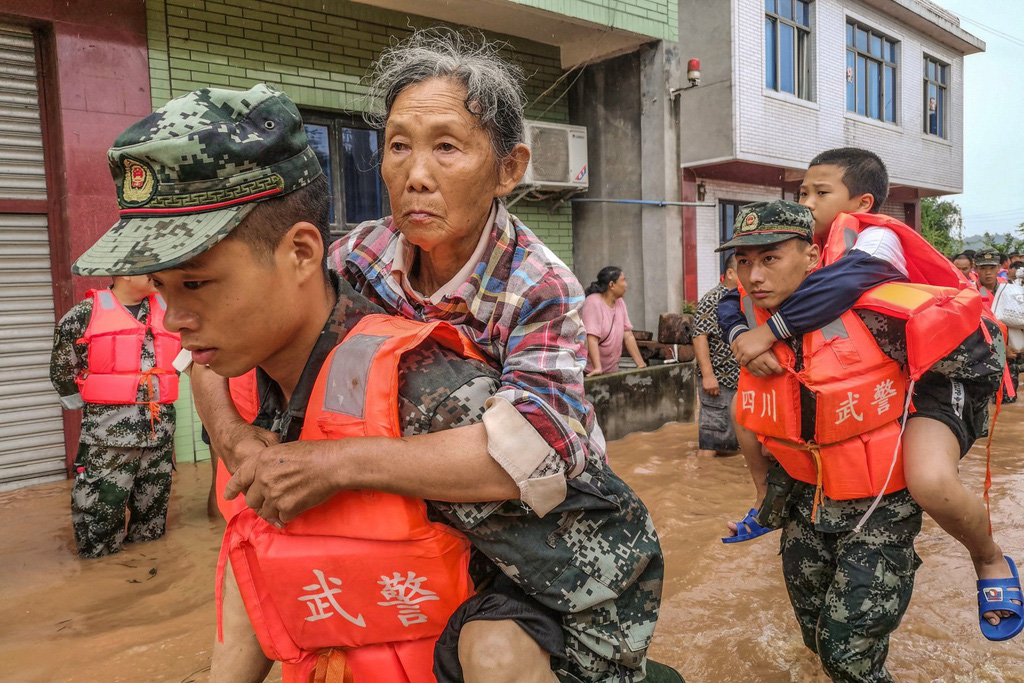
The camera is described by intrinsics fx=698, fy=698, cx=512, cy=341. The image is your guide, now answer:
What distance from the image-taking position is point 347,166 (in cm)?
822

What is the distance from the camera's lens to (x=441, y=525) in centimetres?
129

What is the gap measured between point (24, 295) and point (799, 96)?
13.0m

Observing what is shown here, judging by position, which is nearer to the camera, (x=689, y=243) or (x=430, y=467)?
(x=430, y=467)

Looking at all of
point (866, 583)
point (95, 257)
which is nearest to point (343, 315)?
point (95, 257)

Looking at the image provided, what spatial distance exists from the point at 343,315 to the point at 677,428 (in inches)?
292

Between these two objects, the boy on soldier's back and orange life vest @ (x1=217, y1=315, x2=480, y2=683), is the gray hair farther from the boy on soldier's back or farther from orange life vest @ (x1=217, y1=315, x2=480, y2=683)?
the boy on soldier's back

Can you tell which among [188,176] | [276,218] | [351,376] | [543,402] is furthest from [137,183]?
[543,402]

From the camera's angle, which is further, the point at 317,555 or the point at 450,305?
the point at 450,305

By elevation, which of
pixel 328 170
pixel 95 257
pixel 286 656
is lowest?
pixel 286 656

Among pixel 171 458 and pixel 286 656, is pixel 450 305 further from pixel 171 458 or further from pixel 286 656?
pixel 171 458

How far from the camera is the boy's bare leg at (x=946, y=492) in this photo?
2.52 meters

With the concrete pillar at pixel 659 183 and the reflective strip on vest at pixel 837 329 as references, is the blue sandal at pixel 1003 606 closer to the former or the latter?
the reflective strip on vest at pixel 837 329

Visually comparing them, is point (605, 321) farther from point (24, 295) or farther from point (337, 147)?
point (24, 295)

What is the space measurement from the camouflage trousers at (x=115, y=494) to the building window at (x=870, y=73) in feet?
48.4
